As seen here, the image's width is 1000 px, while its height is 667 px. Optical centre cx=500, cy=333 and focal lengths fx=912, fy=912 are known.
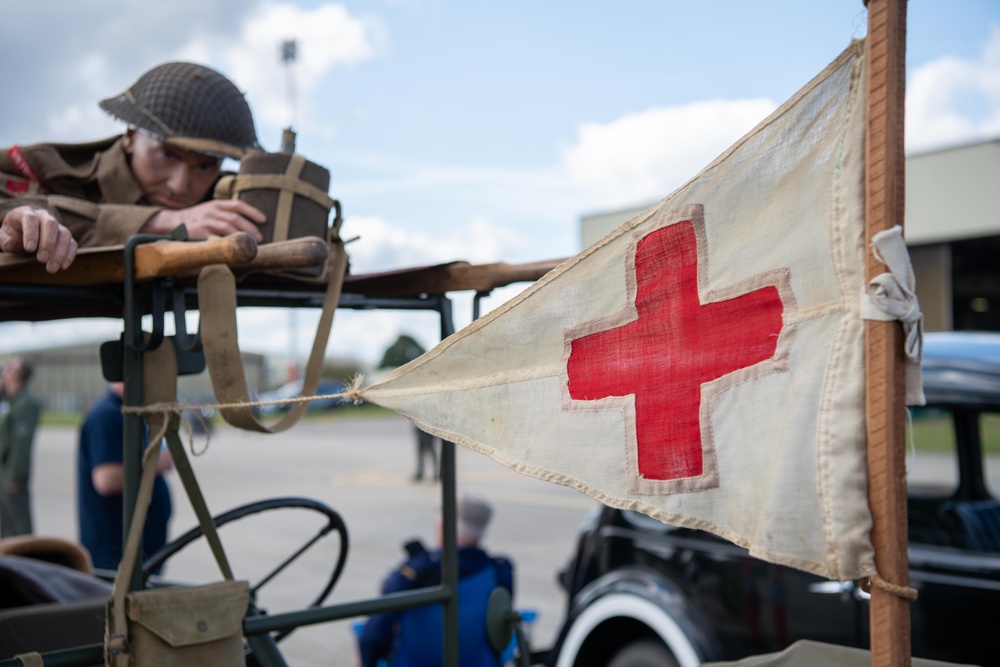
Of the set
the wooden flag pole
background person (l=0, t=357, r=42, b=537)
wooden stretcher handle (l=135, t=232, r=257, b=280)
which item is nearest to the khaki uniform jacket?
wooden stretcher handle (l=135, t=232, r=257, b=280)

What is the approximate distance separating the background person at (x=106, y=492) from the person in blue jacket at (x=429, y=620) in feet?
4.96

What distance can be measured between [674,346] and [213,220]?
3.43 feet

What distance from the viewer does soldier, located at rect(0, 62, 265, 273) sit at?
1926 mm

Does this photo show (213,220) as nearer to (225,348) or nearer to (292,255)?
(225,348)

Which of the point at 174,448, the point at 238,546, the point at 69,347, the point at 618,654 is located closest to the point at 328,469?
the point at 238,546

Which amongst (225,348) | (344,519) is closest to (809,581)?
(225,348)

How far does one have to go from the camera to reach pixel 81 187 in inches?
85.4

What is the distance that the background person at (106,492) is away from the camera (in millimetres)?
4352

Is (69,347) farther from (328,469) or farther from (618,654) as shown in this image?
(618,654)

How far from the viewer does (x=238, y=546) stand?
8.95 meters

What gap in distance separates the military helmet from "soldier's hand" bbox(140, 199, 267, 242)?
9.5 inches

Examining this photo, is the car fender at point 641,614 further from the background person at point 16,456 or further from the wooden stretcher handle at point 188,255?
the background person at point 16,456

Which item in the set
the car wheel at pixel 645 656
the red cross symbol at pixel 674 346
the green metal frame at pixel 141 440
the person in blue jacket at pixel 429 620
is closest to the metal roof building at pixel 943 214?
the car wheel at pixel 645 656

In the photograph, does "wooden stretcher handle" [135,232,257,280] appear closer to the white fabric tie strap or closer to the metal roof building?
the white fabric tie strap
